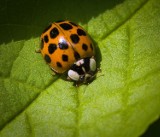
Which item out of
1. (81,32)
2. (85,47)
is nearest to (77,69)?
(85,47)

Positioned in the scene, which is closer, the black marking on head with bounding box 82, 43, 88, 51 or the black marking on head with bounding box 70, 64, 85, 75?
the black marking on head with bounding box 82, 43, 88, 51

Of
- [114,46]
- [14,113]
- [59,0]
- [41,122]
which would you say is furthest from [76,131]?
[59,0]

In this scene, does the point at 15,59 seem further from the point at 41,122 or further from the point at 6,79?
the point at 41,122

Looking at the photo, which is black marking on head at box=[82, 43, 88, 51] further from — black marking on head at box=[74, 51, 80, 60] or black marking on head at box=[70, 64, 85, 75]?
black marking on head at box=[70, 64, 85, 75]

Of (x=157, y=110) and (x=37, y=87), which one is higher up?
(x=37, y=87)

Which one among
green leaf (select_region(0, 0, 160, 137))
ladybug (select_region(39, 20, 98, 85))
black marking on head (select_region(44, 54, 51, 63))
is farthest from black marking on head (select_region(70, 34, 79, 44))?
black marking on head (select_region(44, 54, 51, 63))

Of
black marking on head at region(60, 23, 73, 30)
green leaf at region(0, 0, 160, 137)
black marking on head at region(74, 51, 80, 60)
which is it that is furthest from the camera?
black marking on head at region(74, 51, 80, 60)
